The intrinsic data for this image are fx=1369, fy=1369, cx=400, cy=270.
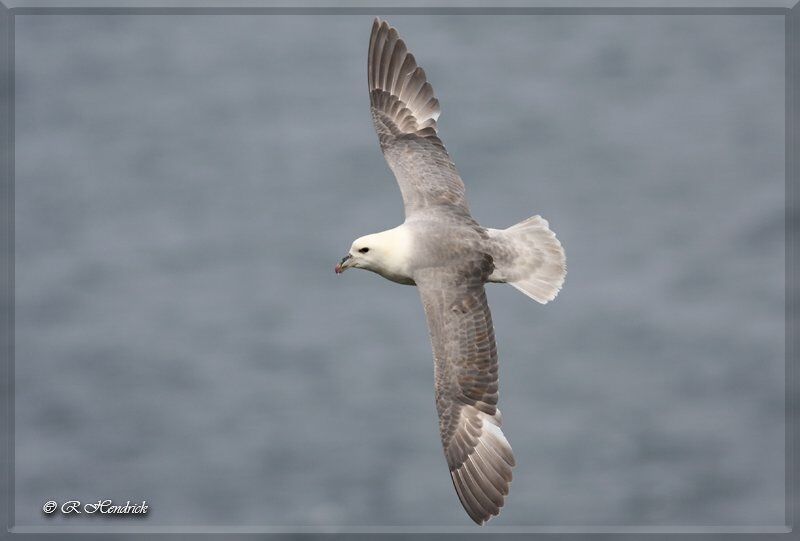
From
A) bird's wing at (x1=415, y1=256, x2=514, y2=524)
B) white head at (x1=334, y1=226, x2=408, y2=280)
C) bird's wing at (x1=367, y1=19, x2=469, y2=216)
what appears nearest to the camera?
bird's wing at (x1=415, y1=256, x2=514, y2=524)

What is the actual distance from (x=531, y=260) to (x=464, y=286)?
33.4 inches

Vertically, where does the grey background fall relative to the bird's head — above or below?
above

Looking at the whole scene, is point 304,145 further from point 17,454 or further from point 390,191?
point 17,454

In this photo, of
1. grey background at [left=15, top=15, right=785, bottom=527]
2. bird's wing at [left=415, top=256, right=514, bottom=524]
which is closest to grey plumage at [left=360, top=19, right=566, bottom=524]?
bird's wing at [left=415, top=256, right=514, bottom=524]

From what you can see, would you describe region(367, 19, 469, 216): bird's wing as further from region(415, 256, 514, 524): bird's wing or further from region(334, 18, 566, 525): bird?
region(415, 256, 514, 524): bird's wing

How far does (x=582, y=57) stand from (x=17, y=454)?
13.6 metres

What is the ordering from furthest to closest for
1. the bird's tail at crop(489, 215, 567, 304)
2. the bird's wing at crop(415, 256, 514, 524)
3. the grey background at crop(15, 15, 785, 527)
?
the grey background at crop(15, 15, 785, 527) < the bird's tail at crop(489, 215, 567, 304) < the bird's wing at crop(415, 256, 514, 524)


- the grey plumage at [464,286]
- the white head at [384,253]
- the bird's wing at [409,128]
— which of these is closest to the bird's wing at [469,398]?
the grey plumage at [464,286]

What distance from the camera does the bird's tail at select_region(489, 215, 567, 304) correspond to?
10633 millimetres

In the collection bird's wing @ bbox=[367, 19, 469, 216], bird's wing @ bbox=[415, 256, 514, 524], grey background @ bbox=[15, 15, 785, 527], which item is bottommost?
bird's wing @ bbox=[415, 256, 514, 524]

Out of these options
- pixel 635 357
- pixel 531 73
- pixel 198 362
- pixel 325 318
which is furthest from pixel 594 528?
pixel 531 73

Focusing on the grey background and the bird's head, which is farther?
the grey background

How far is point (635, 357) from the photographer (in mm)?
21406

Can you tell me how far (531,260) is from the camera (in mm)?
10781
